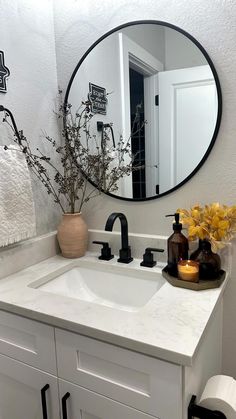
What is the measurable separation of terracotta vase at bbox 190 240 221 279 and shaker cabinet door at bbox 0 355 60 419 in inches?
22.3

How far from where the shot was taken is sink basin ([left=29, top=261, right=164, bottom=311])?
112cm

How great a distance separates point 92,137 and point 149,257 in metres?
0.57

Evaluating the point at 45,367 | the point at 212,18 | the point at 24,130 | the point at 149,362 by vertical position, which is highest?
the point at 212,18

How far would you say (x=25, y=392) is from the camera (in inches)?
39.0

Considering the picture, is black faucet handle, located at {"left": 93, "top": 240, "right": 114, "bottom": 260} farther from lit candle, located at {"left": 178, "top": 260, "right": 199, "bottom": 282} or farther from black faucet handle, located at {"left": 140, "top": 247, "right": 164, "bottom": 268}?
lit candle, located at {"left": 178, "top": 260, "right": 199, "bottom": 282}

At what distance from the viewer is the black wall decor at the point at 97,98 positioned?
1.26 m

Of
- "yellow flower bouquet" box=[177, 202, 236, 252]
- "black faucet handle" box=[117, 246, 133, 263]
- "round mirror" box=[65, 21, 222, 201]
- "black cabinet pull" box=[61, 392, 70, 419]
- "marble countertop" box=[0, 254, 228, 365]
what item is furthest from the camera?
"black faucet handle" box=[117, 246, 133, 263]

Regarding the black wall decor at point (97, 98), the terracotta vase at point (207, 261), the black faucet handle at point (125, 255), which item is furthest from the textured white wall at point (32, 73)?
the terracotta vase at point (207, 261)

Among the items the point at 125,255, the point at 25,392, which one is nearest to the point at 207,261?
the point at 125,255

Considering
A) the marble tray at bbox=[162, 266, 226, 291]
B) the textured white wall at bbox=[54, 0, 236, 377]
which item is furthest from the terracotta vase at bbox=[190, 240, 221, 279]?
the textured white wall at bbox=[54, 0, 236, 377]

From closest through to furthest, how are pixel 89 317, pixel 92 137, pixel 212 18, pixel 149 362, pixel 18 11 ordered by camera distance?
pixel 149 362 → pixel 89 317 → pixel 212 18 → pixel 18 11 → pixel 92 137

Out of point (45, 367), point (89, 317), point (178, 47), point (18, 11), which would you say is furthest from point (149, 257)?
point (18, 11)

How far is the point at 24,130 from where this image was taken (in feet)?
3.92

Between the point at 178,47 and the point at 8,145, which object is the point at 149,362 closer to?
the point at 8,145
